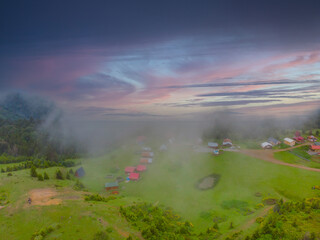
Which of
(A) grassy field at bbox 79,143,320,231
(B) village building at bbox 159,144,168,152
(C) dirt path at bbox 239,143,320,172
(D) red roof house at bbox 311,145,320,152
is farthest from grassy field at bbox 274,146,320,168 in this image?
(B) village building at bbox 159,144,168,152

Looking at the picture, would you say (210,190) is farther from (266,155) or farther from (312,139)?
(312,139)

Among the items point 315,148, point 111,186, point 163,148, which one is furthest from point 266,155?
point 111,186

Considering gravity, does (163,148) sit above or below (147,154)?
above

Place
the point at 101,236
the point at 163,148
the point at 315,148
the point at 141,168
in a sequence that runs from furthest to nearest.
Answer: the point at 163,148 → the point at 315,148 → the point at 141,168 → the point at 101,236

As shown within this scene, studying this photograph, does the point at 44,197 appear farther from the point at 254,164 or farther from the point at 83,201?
the point at 254,164

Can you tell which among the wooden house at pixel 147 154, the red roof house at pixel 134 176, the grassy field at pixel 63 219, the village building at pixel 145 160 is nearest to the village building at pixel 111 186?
the red roof house at pixel 134 176

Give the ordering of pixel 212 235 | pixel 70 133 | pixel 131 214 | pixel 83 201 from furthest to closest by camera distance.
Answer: pixel 70 133 → pixel 83 201 → pixel 131 214 → pixel 212 235

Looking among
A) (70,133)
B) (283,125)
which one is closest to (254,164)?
(283,125)
